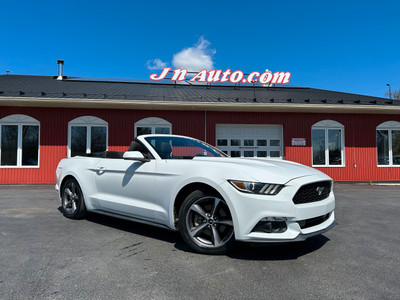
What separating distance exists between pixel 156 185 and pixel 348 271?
2.34 metres

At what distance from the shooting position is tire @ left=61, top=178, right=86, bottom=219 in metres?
4.70

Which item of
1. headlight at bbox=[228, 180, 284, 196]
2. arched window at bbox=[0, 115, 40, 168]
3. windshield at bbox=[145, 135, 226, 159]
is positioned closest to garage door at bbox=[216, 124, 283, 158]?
arched window at bbox=[0, 115, 40, 168]

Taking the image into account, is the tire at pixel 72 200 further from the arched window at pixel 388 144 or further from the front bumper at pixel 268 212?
the arched window at pixel 388 144

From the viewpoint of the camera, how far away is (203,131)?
1205cm

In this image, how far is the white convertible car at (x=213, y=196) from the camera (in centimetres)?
280

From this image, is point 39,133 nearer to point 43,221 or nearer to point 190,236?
point 43,221

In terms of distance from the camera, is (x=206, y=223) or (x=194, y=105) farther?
(x=194, y=105)

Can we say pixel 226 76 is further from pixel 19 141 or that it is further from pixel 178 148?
pixel 178 148

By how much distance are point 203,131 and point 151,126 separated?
2.31m

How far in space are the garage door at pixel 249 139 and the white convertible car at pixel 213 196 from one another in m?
8.18

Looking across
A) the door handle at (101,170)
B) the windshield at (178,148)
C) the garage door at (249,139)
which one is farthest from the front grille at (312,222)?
the garage door at (249,139)

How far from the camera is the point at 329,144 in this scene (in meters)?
12.6

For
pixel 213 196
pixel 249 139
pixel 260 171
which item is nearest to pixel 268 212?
pixel 260 171

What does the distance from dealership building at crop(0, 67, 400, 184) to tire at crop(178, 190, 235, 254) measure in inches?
330
